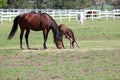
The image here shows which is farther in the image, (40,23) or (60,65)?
(40,23)

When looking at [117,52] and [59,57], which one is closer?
[59,57]

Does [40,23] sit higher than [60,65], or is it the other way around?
[40,23]

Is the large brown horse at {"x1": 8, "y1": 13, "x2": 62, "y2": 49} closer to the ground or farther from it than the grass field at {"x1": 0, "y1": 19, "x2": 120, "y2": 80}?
farther from it

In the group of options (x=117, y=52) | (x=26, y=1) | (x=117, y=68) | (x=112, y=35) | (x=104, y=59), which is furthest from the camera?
(x=26, y=1)

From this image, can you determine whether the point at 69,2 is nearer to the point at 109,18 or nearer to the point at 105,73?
the point at 109,18

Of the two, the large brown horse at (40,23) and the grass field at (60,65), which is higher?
the large brown horse at (40,23)

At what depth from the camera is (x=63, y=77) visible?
10.6 meters

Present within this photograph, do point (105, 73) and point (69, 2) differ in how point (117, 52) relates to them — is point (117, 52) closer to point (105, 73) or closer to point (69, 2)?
point (105, 73)

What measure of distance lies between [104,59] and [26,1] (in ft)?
235

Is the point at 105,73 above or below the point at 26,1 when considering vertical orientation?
above

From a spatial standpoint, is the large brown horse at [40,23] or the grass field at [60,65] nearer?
Answer: the grass field at [60,65]

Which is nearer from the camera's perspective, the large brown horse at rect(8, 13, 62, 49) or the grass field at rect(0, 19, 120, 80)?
the grass field at rect(0, 19, 120, 80)

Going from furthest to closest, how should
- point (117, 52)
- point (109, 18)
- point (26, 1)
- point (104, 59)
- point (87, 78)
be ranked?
1. point (26, 1)
2. point (109, 18)
3. point (117, 52)
4. point (104, 59)
5. point (87, 78)

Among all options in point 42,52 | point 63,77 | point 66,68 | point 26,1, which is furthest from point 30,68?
point 26,1
